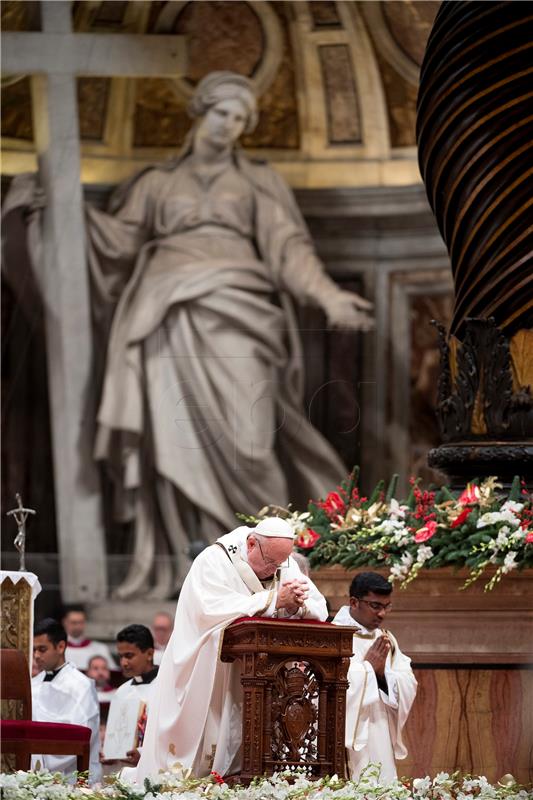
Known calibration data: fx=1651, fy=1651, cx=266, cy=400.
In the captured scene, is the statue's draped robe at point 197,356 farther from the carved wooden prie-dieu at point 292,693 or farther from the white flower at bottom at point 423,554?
the carved wooden prie-dieu at point 292,693

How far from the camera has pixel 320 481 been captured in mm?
13516

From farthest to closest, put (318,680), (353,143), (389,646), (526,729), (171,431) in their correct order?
(353,143), (171,431), (526,729), (389,646), (318,680)

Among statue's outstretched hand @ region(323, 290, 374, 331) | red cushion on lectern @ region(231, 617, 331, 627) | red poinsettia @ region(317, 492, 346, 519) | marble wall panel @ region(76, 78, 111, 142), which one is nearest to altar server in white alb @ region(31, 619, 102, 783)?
red poinsettia @ region(317, 492, 346, 519)

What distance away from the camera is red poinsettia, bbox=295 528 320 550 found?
774 centimetres

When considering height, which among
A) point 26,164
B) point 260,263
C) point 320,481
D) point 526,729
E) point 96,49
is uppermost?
point 96,49

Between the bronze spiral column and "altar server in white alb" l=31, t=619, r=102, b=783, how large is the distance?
2.00 m

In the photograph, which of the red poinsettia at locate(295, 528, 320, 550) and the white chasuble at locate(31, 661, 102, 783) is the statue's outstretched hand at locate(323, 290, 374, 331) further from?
the white chasuble at locate(31, 661, 102, 783)

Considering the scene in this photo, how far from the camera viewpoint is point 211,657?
6.00 m

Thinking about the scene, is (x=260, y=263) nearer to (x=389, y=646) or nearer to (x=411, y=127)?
(x=411, y=127)

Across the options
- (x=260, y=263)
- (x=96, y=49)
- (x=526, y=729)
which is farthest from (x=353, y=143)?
(x=526, y=729)

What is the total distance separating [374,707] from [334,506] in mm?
1666

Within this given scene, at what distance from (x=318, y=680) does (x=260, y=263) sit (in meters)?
8.05

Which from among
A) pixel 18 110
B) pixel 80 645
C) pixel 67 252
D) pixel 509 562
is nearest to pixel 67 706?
pixel 509 562

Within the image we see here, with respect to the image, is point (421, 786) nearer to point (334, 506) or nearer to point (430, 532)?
point (430, 532)
